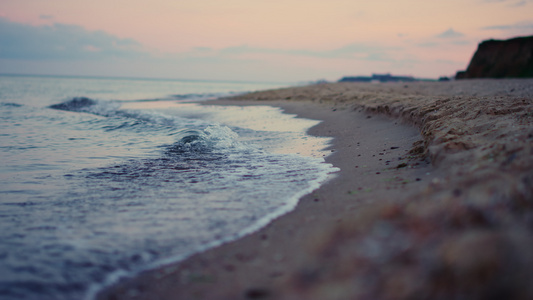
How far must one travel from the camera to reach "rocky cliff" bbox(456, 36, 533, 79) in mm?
26656

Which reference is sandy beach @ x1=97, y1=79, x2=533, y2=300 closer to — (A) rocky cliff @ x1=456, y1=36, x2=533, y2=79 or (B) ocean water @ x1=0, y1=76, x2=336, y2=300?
(B) ocean water @ x1=0, y1=76, x2=336, y2=300

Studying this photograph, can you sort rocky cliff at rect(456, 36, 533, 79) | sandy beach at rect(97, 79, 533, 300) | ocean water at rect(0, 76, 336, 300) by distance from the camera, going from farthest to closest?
1. rocky cliff at rect(456, 36, 533, 79)
2. ocean water at rect(0, 76, 336, 300)
3. sandy beach at rect(97, 79, 533, 300)

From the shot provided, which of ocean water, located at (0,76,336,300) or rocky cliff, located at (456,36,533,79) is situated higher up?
rocky cliff, located at (456,36,533,79)

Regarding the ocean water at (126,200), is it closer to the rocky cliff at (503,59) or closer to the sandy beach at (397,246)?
the sandy beach at (397,246)

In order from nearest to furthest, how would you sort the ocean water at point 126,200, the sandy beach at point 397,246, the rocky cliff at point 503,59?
the sandy beach at point 397,246
the ocean water at point 126,200
the rocky cliff at point 503,59

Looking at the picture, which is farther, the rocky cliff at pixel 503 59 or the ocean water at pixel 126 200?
the rocky cliff at pixel 503 59

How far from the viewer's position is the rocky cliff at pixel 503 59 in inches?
1049

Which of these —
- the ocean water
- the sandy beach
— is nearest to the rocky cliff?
the ocean water

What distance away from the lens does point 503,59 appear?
94.6 feet

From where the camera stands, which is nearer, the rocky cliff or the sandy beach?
the sandy beach

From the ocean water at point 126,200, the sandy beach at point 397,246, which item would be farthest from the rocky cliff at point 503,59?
the sandy beach at point 397,246

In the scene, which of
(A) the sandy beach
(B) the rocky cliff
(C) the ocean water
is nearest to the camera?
(A) the sandy beach

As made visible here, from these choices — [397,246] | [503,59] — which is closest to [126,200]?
[397,246]

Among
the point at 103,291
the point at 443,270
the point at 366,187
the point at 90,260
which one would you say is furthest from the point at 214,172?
the point at 443,270
